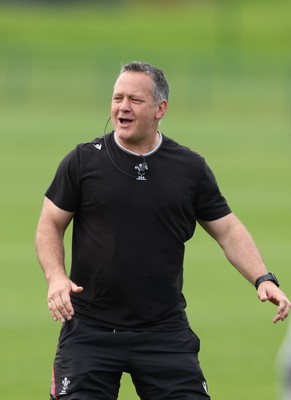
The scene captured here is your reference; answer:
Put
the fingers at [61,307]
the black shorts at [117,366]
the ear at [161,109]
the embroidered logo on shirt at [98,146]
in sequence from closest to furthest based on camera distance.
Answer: the fingers at [61,307]
the black shorts at [117,366]
the embroidered logo on shirt at [98,146]
the ear at [161,109]

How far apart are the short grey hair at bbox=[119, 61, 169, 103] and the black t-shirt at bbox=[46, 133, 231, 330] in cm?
36

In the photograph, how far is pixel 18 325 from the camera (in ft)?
50.9

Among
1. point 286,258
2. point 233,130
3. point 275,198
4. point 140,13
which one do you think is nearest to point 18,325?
point 286,258

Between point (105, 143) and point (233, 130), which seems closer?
point (105, 143)

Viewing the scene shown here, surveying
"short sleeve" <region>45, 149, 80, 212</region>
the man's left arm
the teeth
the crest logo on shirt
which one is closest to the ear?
the teeth

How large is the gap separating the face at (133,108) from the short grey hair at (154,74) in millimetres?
26

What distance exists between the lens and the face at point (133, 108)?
332 inches

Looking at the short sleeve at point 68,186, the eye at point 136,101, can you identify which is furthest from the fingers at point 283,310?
the eye at point 136,101

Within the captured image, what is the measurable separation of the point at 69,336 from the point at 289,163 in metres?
25.5

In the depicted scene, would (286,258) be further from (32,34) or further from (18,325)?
(32,34)

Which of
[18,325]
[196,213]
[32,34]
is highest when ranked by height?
[32,34]

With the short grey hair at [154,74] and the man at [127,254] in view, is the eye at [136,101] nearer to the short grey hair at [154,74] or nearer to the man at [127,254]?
the man at [127,254]

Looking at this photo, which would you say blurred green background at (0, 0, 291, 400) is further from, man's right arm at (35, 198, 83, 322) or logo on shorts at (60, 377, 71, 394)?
man's right arm at (35, 198, 83, 322)

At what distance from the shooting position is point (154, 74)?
8570mm
